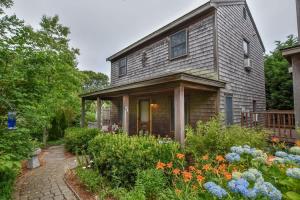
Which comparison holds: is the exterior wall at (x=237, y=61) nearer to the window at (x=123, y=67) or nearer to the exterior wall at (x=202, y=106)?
the exterior wall at (x=202, y=106)

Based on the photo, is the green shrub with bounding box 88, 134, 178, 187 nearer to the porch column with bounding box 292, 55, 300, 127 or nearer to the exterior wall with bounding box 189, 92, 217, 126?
the exterior wall with bounding box 189, 92, 217, 126

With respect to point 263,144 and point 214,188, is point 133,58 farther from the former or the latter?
point 214,188

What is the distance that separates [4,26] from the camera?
12.9 ft

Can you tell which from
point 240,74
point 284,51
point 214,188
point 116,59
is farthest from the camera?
point 116,59

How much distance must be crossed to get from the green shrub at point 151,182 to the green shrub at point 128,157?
0.25 meters

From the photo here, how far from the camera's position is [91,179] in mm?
4434

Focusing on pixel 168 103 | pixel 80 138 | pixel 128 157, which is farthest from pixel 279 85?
pixel 128 157

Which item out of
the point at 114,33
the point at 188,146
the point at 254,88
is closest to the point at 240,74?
the point at 254,88

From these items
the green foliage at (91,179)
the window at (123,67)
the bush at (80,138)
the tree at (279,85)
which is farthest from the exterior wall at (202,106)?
the tree at (279,85)

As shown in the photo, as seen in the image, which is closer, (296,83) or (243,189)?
(243,189)

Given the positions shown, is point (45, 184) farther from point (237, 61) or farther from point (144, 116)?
point (237, 61)

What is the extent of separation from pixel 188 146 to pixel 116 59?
1043 cm

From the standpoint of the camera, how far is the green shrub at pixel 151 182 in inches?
145

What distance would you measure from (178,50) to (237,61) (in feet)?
8.99
